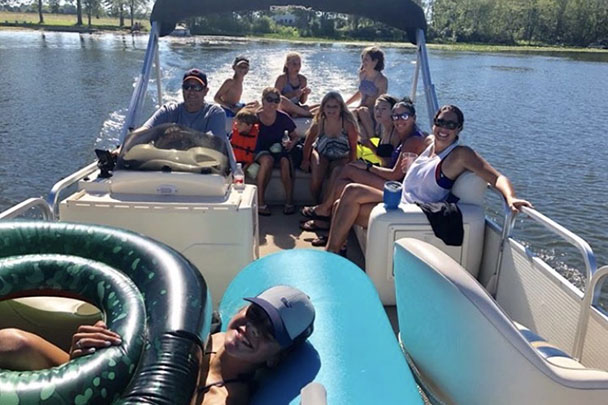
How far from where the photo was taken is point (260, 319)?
4.92ft

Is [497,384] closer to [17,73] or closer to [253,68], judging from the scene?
[253,68]

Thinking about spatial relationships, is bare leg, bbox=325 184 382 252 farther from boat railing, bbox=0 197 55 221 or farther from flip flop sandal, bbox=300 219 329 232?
boat railing, bbox=0 197 55 221

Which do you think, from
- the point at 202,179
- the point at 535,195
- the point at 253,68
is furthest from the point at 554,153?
the point at 202,179

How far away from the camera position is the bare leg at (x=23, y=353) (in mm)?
1493

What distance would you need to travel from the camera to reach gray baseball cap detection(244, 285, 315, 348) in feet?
4.85

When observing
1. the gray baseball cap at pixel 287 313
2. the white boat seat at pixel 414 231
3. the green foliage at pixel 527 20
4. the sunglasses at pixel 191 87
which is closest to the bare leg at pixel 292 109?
the sunglasses at pixel 191 87

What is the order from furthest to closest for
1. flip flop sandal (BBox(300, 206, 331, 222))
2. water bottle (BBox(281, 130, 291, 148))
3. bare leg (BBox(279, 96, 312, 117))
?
1. bare leg (BBox(279, 96, 312, 117))
2. water bottle (BBox(281, 130, 291, 148))
3. flip flop sandal (BBox(300, 206, 331, 222))

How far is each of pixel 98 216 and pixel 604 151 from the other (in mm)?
10491

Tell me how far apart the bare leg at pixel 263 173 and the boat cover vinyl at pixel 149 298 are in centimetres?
241

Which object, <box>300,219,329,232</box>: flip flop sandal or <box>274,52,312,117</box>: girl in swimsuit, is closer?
<box>300,219,329,232</box>: flip flop sandal

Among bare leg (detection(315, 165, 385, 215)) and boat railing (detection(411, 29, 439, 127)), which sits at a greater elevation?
boat railing (detection(411, 29, 439, 127))

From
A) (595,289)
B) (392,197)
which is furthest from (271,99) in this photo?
(595,289)

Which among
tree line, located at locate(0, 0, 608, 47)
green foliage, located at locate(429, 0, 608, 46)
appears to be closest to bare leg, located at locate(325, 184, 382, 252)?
tree line, located at locate(0, 0, 608, 47)

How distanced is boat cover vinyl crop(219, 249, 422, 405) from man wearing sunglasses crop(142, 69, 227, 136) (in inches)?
57.0
